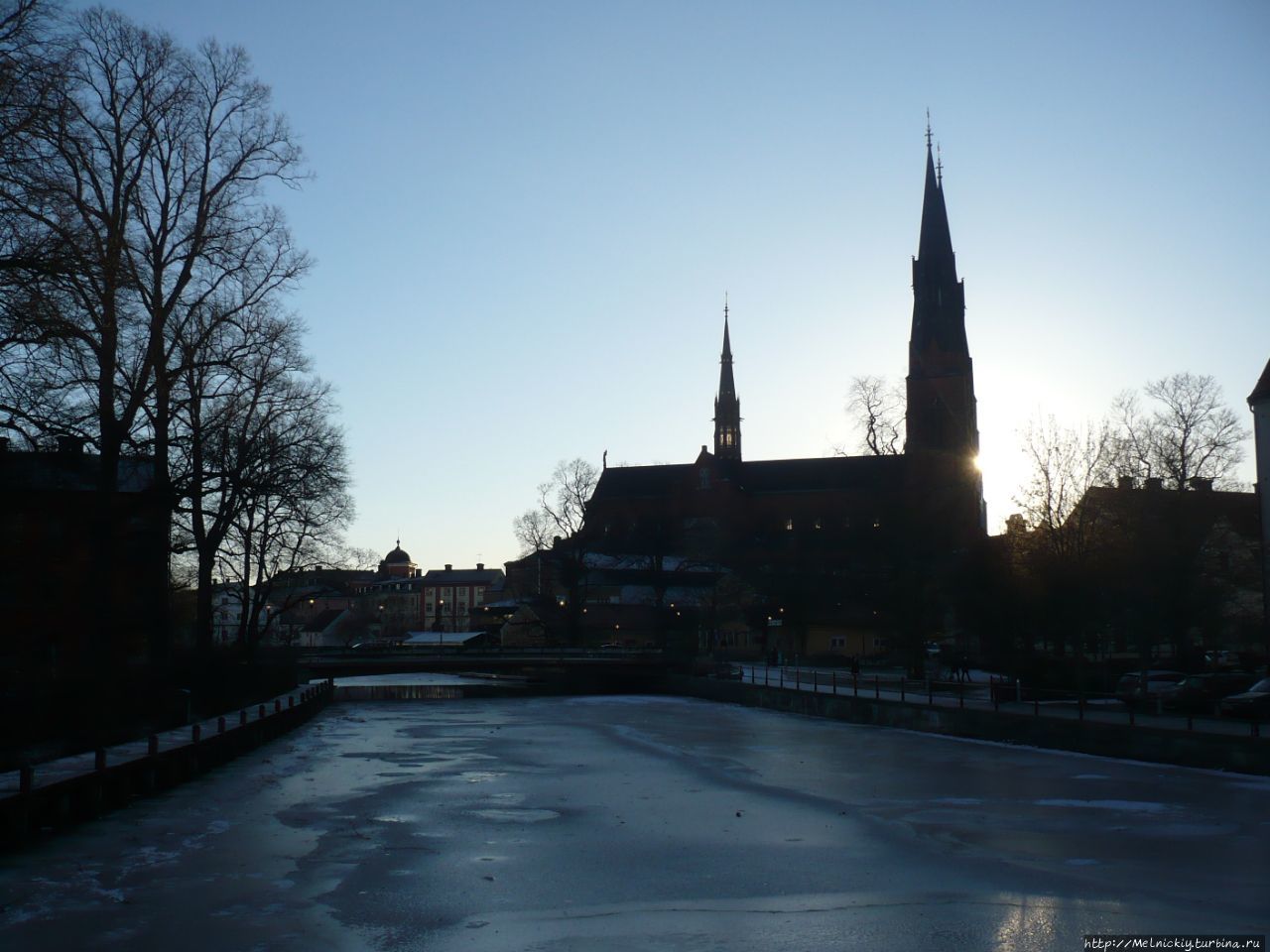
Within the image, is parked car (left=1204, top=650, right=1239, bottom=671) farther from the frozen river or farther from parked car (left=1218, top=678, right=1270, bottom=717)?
the frozen river

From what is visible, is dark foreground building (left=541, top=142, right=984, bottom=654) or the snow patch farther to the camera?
dark foreground building (left=541, top=142, right=984, bottom=654)

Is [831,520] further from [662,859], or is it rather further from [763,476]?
[662,859]

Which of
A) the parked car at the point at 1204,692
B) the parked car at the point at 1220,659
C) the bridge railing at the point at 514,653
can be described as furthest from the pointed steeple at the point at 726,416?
the parked car at the point at 1204,692

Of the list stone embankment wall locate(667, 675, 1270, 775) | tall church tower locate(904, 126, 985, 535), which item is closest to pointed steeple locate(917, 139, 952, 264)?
tall church tower locate(904, 126, 985, 535)

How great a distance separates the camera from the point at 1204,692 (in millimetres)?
31906

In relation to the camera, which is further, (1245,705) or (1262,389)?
(1262,389)

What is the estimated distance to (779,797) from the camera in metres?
22.2

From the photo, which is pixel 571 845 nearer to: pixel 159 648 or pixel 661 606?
pixel 159 648

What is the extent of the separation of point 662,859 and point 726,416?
4637 inches

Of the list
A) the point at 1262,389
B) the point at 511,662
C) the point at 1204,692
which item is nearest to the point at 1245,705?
the point at 1204,692

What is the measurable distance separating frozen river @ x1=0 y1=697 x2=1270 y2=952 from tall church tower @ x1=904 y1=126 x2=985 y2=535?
235ft

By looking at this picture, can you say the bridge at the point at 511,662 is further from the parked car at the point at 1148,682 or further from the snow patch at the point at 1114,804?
the snow patch at the point at 1114,804

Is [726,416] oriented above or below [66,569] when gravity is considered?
above

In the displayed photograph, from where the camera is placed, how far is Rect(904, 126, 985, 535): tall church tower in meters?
96.9
